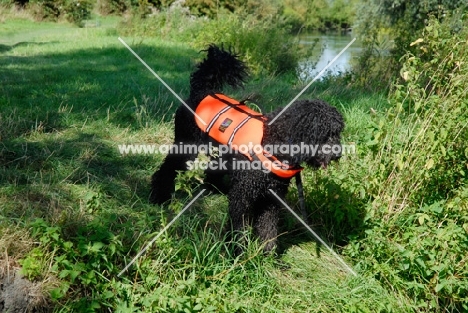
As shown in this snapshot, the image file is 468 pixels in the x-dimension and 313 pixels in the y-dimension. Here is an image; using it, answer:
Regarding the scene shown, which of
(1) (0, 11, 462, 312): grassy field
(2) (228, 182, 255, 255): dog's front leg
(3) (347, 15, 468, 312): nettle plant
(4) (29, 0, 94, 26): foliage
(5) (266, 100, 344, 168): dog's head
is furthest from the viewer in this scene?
(4) (29, 0, 94, 26): foliage

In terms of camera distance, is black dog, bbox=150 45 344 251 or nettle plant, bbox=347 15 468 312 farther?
nettle plant, bbox=347 15 468 312

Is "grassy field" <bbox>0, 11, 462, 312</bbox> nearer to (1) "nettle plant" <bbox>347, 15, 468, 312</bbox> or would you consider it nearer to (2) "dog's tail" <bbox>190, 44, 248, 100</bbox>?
(1) "nettle plant" <bbox>347, 15, 468, 312</bbox>

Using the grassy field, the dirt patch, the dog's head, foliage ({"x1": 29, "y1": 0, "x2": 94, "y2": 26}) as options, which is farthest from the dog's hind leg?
foliage ({"x1": 29, "y1": 0, "x2": 94, "y2": 26})

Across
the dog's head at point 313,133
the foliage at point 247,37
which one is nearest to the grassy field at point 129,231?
the dog's head at point 313,133

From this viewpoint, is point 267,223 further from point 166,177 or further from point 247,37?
point 247,37

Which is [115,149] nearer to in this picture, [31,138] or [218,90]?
[31,138]

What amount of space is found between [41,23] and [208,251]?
20056 millimetres

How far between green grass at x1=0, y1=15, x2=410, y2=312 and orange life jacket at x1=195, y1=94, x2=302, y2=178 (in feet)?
2.17

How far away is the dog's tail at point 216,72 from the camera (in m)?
4.56

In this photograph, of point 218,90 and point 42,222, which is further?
point 218,90

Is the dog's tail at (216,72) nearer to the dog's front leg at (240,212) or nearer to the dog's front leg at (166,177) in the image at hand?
the dog's front leg at (166,177)

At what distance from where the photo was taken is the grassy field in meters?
3.29

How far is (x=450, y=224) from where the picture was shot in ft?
12.2

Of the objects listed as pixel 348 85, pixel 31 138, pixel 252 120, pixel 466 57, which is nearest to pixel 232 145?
pixel 252 120
